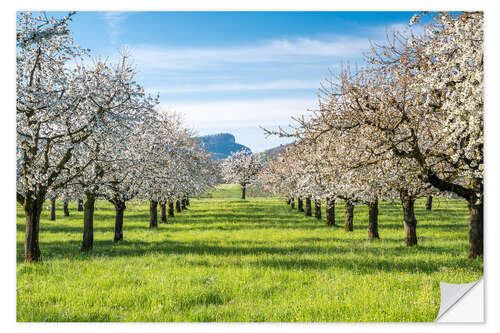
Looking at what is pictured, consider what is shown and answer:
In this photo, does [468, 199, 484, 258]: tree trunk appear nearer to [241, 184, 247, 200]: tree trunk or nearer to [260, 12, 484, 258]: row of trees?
[260, 12, 484, 258]: row of trees

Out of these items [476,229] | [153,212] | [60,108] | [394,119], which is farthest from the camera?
[153,212]

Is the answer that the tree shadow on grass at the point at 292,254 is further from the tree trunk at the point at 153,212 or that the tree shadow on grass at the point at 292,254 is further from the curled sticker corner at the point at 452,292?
the tree trunk at the point at 153,212

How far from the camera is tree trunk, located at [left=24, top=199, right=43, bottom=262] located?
38.8ft

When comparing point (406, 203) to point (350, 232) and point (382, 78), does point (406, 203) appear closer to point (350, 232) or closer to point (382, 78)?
point (350, 232)

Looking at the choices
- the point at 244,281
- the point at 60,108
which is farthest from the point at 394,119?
the point at 60,108

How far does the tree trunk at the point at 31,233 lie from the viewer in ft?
38.8

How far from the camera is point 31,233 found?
39.0 feet

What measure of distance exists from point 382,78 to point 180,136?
21.6 m

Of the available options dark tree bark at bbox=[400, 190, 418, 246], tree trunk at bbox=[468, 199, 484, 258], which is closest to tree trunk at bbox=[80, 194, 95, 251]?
dark tree bark at bbox=[400, 190, 418, 246]

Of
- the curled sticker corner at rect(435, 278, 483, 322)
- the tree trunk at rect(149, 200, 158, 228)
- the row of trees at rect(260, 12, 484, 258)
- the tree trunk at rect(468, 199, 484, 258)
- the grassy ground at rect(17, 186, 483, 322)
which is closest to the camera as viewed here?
the grassy ground at rect(17, 186, 483, 322)

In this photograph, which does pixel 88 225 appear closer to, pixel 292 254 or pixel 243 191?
pixel 292 254

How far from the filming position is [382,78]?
10.2 m

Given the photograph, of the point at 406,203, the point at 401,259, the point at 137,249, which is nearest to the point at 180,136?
the point at 137,249

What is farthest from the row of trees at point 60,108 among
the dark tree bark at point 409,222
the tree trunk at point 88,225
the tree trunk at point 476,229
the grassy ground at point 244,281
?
the dark tree bark at point 409,222
